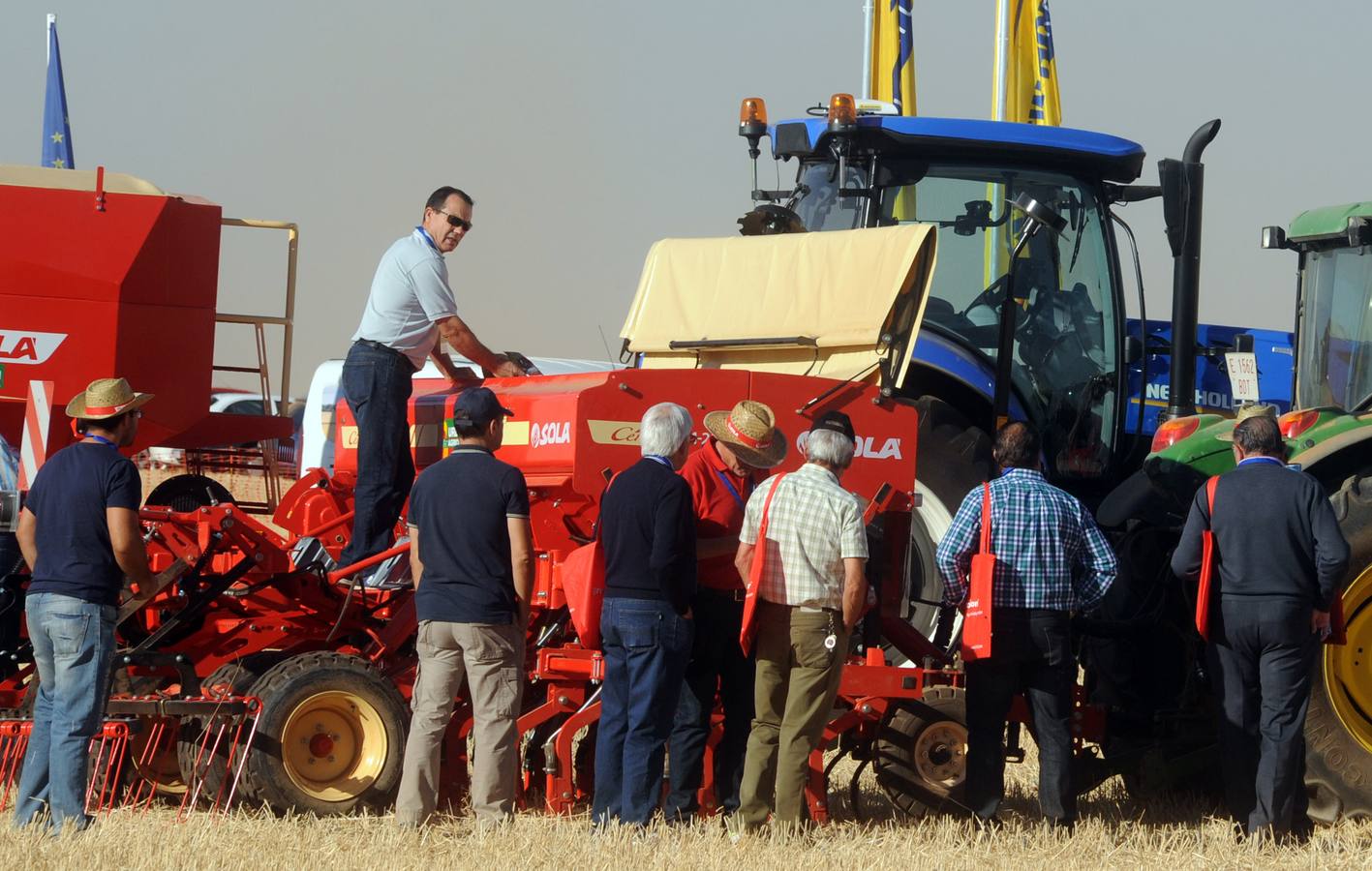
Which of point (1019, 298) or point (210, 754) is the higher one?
point (1019, 298)

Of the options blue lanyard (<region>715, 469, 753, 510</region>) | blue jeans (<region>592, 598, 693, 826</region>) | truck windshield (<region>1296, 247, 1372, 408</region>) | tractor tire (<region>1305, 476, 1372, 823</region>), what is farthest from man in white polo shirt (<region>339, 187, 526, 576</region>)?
truck windshield (<region>1296, 247, 1372, 408</region>)

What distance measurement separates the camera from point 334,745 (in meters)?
7.27

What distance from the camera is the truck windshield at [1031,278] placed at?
8.96 meters

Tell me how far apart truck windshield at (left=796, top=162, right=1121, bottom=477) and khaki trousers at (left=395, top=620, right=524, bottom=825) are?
10.4 ft

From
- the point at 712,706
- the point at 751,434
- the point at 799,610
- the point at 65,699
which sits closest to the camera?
the point at 65,699

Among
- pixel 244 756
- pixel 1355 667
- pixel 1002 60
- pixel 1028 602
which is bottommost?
pixel 244 756

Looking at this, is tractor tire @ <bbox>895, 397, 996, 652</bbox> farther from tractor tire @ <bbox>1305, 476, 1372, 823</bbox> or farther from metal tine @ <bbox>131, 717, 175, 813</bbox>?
metal tine @ <bbox>131, 717, 175, 813</bbox>

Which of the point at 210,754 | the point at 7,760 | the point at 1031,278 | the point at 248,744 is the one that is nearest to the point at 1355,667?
the point at 1031,278

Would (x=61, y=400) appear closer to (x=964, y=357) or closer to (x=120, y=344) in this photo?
(x=120, y=344)

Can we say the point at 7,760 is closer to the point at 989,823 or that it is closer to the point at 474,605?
the point at 474,605

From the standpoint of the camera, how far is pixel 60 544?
6.47 meters

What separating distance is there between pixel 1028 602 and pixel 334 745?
2.81 meters

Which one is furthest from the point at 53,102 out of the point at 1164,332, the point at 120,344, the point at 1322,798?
the point at 1322,798

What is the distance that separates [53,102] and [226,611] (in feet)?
44.9
